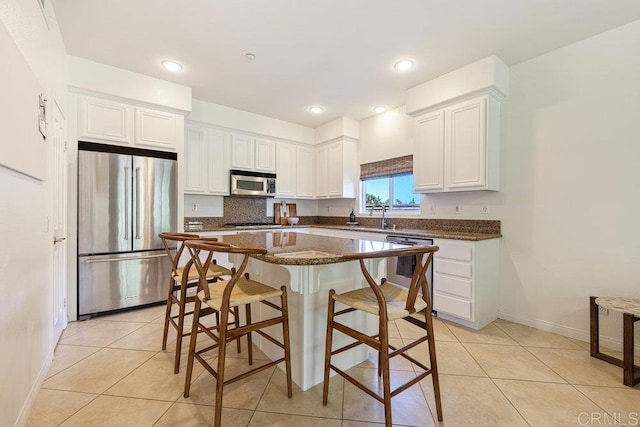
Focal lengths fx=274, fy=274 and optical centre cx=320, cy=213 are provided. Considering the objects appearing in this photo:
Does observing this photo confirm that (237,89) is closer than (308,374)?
No

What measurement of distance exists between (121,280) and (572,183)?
4570 millimetres

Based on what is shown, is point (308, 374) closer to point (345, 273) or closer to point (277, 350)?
point (277, 350)

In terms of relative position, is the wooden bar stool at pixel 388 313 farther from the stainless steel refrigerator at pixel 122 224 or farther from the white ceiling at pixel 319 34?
the stainless steel refrigerator at pixel 122 224

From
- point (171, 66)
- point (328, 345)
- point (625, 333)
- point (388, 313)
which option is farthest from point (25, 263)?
point (625, 333)

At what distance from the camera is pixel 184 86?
337cm

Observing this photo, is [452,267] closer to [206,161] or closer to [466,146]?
[466,146]

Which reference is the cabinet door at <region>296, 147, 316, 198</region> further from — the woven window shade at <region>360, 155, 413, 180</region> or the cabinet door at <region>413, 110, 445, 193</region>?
the cabinet door at <region>413, 110, 445, 193</region>

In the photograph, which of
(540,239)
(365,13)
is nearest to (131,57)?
(365,13)

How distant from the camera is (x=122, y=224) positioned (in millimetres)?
2926

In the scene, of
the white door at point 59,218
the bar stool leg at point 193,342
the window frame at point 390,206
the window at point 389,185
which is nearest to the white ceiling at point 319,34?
the white door at point 59,218

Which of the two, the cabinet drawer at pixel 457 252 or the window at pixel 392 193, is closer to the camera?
the cabinet drawer at pixel 457 252

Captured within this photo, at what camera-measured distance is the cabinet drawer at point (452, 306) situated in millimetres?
2654

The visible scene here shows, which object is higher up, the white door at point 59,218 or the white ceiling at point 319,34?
the white ceiling at point 319,34

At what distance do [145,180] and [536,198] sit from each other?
4.12 meters
